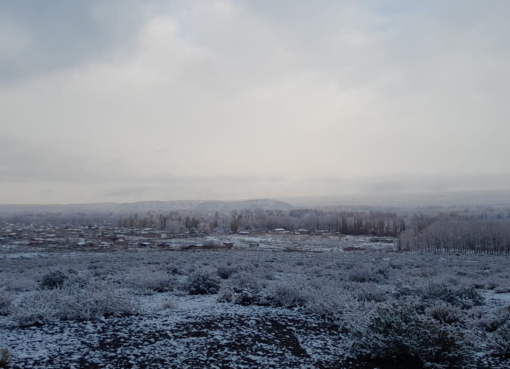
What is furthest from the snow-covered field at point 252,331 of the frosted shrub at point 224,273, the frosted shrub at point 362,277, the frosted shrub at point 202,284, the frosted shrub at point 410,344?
the frosted shrub at point 224,273

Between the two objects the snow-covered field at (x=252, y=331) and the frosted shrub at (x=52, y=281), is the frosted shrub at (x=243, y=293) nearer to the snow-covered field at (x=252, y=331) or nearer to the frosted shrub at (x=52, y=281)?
the snow-covered field at (x=252, y=331)

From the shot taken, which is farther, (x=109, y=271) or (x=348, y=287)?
(x=109, y=271)

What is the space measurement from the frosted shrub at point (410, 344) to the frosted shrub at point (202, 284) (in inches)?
208

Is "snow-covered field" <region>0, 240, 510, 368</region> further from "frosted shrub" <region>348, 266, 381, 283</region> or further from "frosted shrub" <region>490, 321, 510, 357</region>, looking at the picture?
"frosted shrub" <region>348, 266, 381, 283</region>

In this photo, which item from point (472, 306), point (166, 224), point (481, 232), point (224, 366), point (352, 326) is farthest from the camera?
point (166, 224)

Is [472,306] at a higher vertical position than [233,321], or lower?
lower

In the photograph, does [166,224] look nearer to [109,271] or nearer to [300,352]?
[109,271]

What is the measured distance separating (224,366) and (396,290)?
697cm

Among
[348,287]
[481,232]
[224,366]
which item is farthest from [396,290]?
[481,232]

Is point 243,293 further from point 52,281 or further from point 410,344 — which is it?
point 52,281

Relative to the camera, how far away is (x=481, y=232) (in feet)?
171

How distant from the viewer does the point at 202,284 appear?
9703 millimetres

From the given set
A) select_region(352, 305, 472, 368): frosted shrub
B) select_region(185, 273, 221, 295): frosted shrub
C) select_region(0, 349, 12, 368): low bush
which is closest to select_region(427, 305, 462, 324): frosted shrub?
select_region(352, 305, 472, 368): frosted shrub

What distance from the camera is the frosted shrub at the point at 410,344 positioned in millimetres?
4672
